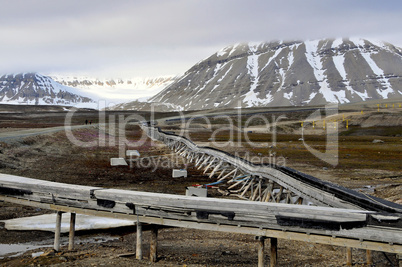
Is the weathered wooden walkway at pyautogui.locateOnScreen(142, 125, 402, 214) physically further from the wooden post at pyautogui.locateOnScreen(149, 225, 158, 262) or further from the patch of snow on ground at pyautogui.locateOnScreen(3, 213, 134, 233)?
the patch of snow on ground at pyautogui.locateOnScreen(3, 213, 134, 233)

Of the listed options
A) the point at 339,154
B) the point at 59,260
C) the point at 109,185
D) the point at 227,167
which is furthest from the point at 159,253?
the point at 339,154

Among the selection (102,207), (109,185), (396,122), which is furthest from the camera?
(396,122)

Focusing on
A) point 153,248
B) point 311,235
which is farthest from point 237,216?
point 153,248

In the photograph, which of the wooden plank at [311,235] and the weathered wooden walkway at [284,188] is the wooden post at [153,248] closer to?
the wooden plank at [311,235]

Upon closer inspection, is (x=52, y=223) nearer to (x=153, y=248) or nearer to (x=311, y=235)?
(x=153, y=248)

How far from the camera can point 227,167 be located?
31062mm

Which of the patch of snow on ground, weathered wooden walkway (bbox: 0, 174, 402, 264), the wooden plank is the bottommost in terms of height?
the patch of snow on ground

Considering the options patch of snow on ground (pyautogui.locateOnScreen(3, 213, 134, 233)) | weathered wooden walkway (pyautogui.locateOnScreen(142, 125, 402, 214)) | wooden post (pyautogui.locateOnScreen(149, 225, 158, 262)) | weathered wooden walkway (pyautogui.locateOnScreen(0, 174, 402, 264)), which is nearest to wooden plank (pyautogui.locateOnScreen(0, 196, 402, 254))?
weathered wooden walkway (pyautogui.locateOnScreen(0, 174, 402, 264))

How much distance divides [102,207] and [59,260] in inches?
93.0

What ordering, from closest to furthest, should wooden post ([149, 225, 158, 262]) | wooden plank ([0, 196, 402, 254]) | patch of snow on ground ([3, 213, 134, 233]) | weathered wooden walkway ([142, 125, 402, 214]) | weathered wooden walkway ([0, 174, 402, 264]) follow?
wooden plank ([0, 196, 402, 254]), weathered wooden walkway ([0, 174, 402, 264]), weathered wooden walkway ([142, 125, 402, 214]), wooden post ([149, 225, 158, 262]), patch of snow on ground ([3, 213, 134, 233])

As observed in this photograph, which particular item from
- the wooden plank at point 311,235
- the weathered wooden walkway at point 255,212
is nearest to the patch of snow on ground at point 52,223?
the weathered wooden walkway at point 255,212

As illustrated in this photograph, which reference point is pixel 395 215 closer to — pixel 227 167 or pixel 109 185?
pixel 109 185

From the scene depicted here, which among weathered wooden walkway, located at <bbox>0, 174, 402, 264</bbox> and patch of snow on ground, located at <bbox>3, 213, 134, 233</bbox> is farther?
patch of snow on ground, located at <bbox>3, 213, 134, 233</bbox>

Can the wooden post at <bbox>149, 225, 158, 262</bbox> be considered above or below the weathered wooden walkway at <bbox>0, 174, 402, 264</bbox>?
below
